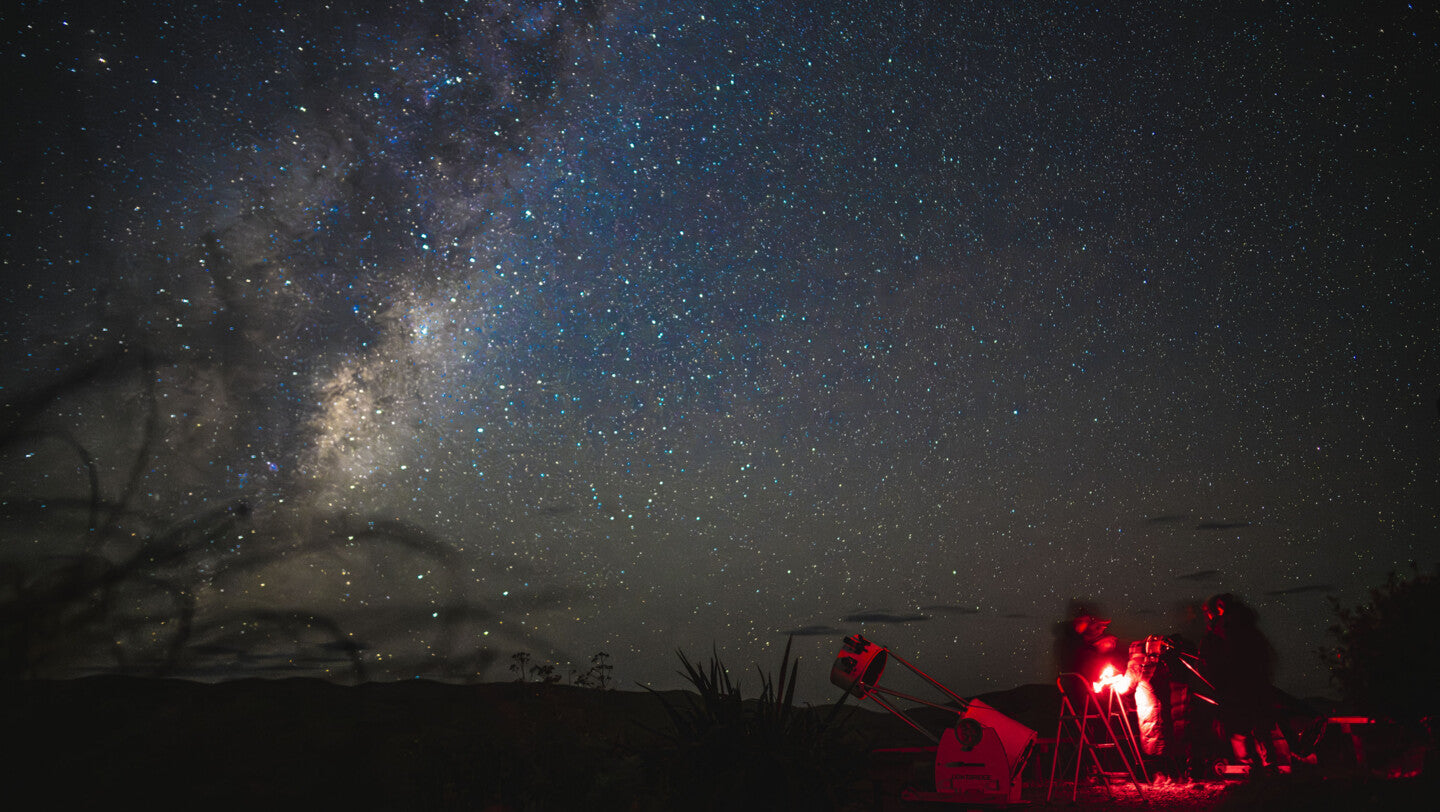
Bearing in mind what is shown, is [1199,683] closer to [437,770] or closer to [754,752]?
[754,752]

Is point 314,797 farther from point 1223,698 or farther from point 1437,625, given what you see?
point 1437,625

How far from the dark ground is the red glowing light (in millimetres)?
1348

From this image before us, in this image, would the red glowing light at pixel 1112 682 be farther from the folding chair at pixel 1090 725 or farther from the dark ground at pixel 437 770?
the dark ground at pixel 437 770

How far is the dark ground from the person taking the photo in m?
7.00

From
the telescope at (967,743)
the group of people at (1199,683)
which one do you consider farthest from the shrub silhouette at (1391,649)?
the telescope at (967,743)

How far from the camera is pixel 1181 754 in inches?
432

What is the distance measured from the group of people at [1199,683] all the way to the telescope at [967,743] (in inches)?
103

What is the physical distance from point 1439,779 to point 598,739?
34.3 ft

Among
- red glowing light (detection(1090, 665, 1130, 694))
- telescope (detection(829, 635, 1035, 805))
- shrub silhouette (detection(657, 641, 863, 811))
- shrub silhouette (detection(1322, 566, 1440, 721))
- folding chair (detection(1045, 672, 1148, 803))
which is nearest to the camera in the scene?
shrub silhouette (detection(657, 641, 863, 811))

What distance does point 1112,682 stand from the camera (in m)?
10.7

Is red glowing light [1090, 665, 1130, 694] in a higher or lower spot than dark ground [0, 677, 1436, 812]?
higher

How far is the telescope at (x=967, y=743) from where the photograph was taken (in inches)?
340

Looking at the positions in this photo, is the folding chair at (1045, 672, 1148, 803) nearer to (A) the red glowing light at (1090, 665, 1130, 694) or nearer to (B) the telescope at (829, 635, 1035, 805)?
(A) the red glowing light at (1090, 665, 1130, 694)

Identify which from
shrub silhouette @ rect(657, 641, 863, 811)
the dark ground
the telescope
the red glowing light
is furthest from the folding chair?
shrub silhouette @ rect(657, 641, 863, 811)
